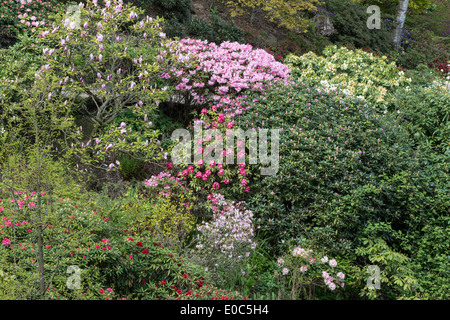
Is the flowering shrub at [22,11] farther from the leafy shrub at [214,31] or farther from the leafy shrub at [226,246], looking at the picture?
the leafy shrub at [226,246]

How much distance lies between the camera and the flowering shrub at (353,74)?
7.63m

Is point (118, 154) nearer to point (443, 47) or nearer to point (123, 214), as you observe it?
point (123, 214)

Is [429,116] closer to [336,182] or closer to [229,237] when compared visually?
[336,182]

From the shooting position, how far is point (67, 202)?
3791mm

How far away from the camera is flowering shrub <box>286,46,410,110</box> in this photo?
25.0 feet

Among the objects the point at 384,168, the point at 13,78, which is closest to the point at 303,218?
the point at 384,168

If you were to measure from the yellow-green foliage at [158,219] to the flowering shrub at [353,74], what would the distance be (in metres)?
3.90

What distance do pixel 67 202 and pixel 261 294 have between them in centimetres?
211

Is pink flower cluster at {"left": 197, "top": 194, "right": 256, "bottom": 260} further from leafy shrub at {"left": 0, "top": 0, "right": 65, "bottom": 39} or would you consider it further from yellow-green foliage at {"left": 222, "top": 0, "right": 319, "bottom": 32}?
yellow-green foliage at {"left": 222, "top": 0, "right": 319, "bottom": 32}

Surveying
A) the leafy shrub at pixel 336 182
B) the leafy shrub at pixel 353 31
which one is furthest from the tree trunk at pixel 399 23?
the leafy shrub at pixel 336 182

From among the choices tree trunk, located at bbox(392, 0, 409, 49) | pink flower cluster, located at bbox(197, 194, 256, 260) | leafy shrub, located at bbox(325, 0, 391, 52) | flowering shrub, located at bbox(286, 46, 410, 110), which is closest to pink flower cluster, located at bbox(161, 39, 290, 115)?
flowering shrub, located at bbox(286, 46, 410, 110)

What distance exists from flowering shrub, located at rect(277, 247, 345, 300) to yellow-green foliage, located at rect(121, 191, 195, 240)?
1.31m

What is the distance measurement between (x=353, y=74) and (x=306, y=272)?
242 inches

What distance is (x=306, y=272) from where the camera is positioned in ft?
13.2
